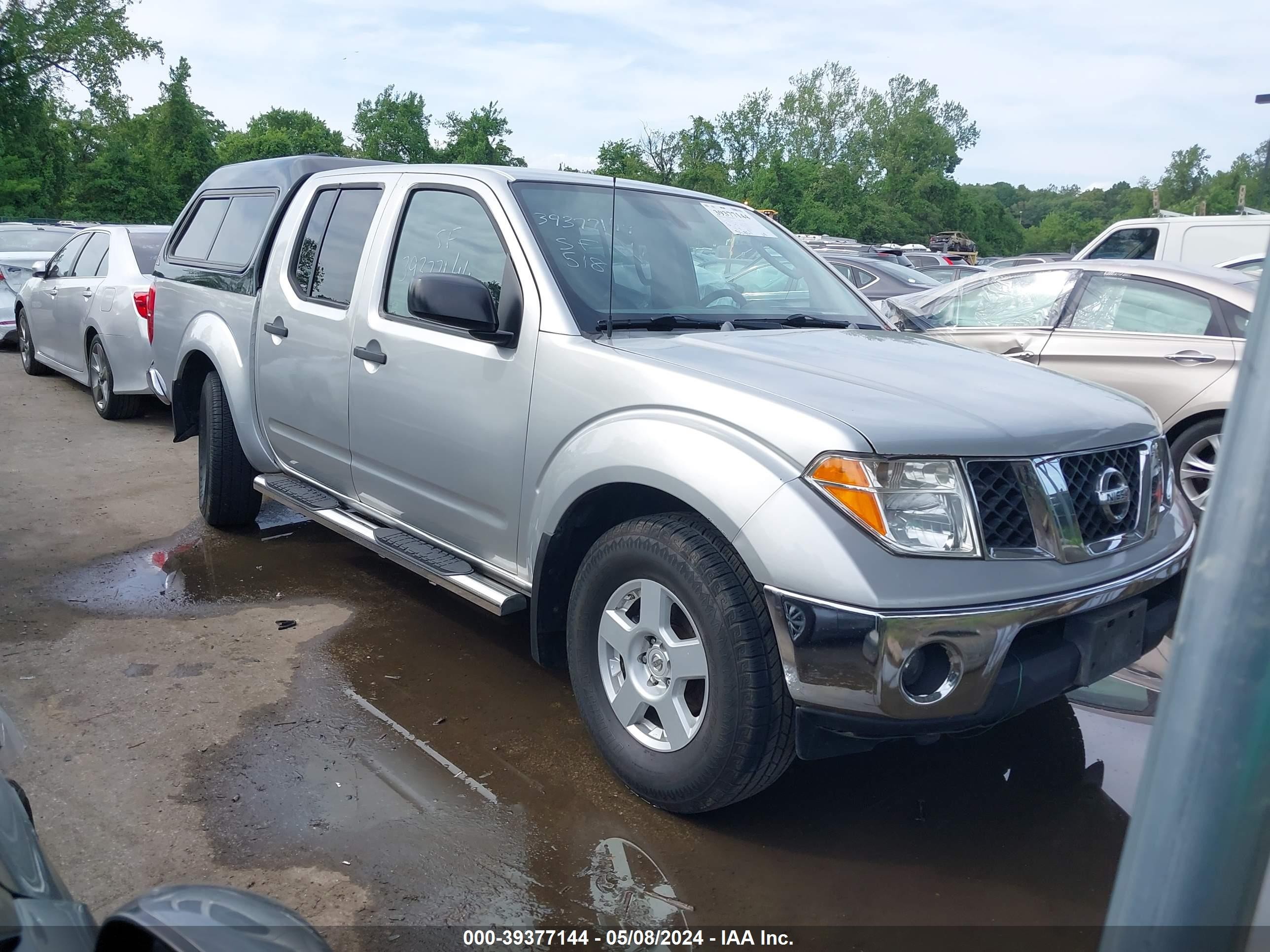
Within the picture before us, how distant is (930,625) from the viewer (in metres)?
2.47

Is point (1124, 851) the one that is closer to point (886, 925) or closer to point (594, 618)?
point (886, 925)

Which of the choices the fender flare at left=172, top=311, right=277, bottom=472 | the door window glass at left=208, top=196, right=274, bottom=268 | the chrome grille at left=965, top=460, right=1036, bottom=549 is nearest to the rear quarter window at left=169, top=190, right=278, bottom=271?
the door window glass at left=208, top=196, right=274, bottom=268

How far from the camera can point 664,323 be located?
3.59 m

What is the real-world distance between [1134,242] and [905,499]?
8.80m

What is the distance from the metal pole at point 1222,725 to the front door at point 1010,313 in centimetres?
519

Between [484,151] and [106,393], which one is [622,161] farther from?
[106,393]

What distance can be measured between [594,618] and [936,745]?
1.33m

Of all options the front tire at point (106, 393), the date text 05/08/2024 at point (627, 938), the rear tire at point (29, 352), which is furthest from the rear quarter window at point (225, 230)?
the rear tire at point (29, 352)

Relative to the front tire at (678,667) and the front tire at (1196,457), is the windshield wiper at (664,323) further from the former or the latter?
the front tire at (1196,457)

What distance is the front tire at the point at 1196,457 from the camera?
6059 mm

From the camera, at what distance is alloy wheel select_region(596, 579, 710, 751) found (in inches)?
114

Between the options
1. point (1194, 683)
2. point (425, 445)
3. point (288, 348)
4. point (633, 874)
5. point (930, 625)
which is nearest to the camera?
point (1194, 683)

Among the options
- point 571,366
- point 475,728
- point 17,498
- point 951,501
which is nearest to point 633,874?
point 475,728

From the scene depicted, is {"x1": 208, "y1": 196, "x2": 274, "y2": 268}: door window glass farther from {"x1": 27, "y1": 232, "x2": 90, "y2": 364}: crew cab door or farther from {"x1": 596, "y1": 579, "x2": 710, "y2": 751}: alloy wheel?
{"x1": 27, "y1": 232, "x2": 90, "y2": 364}: crew cab door
